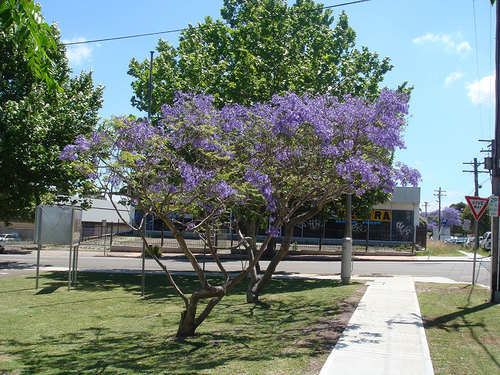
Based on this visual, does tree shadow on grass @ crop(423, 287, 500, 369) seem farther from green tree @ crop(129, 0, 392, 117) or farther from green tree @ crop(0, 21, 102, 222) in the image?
green tree @ crop(0, 21, 102, 222)

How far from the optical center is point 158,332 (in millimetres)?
8797

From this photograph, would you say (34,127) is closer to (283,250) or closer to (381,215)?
(283,250)

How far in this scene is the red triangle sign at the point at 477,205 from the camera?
13811 millimetres

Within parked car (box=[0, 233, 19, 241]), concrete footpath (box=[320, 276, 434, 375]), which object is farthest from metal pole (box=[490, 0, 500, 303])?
parked car (box=[0, 233, 19, 241])

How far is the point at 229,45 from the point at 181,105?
39.5ft

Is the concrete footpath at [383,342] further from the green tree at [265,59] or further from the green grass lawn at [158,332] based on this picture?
the green tree at [265,59]

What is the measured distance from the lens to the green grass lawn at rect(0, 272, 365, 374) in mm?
6562

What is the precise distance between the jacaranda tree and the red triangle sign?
14.4 ft

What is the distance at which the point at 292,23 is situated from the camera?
62.7ft

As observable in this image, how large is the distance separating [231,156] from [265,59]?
10.8 metres

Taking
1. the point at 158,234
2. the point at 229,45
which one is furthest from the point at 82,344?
the point at 158,234

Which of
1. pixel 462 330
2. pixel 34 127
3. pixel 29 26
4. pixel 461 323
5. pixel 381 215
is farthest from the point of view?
pixel 381 215

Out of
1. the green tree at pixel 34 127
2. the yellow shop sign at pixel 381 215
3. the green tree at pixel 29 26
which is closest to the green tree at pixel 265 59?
the green tree at pixel 34 127

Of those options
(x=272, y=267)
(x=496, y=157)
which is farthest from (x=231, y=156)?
(x=496, y=157)
